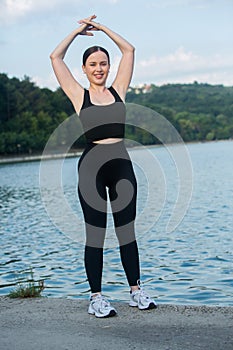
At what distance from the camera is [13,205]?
30.8 m

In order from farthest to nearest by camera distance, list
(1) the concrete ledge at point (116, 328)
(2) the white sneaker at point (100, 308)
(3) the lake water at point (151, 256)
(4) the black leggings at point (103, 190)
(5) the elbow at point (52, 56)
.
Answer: (3) the lake water at point (151, 256) → (5) the elbow at point (52, 56) → (4) the black leggings at point (103, 190) → (2) the white sneaker at point (100, 308) → (1) the concrete ledge at point (116, 328)

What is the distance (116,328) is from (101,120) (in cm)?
167

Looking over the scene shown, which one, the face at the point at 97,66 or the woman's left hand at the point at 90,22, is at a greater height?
the woman's left hand at the point at 90,22

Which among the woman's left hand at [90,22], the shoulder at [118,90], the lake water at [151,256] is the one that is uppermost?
the woman's left hand at [90,22]

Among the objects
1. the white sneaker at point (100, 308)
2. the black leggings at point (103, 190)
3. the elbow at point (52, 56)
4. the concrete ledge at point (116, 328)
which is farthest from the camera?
the elbow at point (52, 56)

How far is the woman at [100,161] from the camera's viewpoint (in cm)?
554

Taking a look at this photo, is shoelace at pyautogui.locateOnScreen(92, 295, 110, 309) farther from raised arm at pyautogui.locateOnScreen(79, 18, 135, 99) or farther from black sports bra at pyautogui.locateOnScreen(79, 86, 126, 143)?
raised arm at pyautogui.locateOnScreen(79, 18, 135, 99)

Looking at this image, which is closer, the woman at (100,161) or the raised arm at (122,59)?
the woman at (100,161)

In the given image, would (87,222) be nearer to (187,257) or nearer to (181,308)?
(181,308)

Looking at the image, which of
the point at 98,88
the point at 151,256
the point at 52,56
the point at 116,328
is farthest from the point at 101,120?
the point at 151,256

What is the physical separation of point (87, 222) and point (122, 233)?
0.31m

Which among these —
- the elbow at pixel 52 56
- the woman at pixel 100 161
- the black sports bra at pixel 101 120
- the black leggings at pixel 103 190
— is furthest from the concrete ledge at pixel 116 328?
the elbow at pixel 52 56

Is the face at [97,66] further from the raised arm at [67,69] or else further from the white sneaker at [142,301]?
the white sneaker at [142,301]

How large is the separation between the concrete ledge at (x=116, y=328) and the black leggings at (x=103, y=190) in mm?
434
